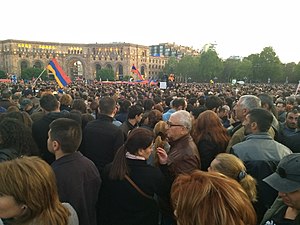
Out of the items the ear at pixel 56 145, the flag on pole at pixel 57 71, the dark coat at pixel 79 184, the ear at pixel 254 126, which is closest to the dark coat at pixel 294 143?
the ear at pixel 254 126

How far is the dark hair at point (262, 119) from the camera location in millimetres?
4145

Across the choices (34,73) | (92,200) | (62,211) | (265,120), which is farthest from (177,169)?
(34,73)

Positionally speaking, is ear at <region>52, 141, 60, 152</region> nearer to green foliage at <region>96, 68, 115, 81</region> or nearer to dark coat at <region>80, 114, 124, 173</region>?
dark coat at <region>80, 114, 124, 173</region>

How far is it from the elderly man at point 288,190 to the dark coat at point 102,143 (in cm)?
294

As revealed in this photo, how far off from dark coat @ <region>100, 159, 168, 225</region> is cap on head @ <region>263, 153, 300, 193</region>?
1.40m

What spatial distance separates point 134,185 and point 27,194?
5.00ft

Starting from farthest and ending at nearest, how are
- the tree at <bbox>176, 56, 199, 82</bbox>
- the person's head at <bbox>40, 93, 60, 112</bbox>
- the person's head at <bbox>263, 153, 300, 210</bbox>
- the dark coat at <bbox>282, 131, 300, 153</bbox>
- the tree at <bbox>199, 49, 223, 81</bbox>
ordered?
1. the tree at <bbox>176, 56, 199, 82</bbox>
2. the tree at <bbox>199, 49, 223, 81</bbox>
3. the person's head at <bbox>40, 93, 60, 112</bbox>
4. the dark coat at <bbox>282, 131, 300, 153</bbox>
5. the person's head at <bbox>263, 153, 300, 210</bbox>

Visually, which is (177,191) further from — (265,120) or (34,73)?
(34,73)

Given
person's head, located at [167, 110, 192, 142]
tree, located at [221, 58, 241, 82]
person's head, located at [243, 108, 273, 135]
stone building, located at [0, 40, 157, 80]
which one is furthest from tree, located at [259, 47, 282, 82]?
Result: person's head, located at [167, 110, 192, 142]

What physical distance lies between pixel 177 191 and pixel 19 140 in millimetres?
2707

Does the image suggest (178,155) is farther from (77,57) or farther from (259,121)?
(77,57)

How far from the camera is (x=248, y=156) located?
3854mm

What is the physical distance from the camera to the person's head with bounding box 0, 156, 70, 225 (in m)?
2.11

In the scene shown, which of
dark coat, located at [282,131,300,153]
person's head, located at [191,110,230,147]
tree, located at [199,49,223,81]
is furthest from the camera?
tree, located at [199,49,223,81]
